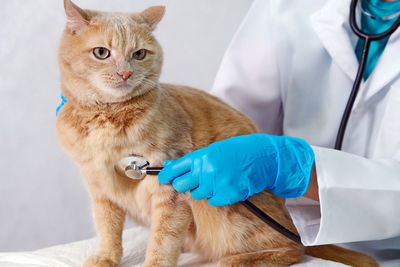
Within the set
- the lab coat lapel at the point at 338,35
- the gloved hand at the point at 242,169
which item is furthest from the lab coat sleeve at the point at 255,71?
the gloved hand at the point at 242,169

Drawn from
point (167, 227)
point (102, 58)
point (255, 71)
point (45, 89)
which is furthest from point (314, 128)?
point (45, 89)

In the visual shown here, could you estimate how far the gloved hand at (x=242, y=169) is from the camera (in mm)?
1087

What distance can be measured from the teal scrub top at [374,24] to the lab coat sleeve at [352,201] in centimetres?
37

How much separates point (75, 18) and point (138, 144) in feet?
1.06

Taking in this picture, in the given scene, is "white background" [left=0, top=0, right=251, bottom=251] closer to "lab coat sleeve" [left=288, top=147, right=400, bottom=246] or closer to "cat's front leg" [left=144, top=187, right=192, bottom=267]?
"cat's front leg" [left=144, top=187, right=192, bottom=267]

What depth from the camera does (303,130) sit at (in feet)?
4.99

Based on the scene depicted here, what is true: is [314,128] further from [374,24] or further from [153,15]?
[153,15]

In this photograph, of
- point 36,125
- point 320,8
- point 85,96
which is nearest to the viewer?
point 85,96

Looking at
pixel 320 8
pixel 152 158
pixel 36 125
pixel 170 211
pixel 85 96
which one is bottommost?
pixel 36 125

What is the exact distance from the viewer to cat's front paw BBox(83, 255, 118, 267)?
1130 mm

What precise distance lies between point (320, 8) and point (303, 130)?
0.39 m

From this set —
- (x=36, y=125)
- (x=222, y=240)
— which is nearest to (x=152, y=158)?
(x=222, y=240)

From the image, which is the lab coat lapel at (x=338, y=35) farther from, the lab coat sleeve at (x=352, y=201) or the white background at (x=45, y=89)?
the white background at (x=45, y=89)

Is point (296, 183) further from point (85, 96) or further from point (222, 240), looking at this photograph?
point (85, 96)
